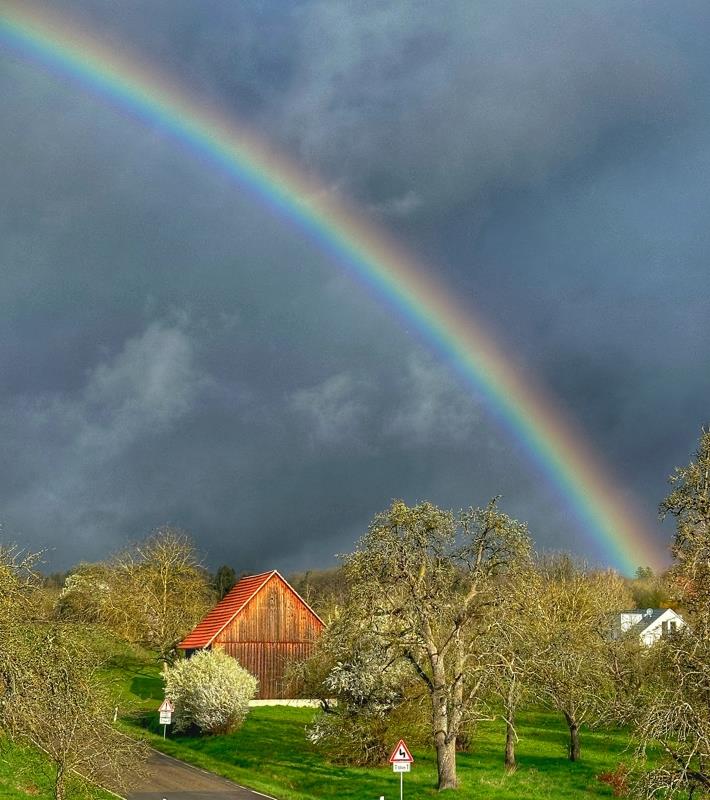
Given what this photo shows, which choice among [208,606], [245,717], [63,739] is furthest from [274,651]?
[63,739]

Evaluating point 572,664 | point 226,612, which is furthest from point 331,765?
point 226,612

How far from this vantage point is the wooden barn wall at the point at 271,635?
196 feet

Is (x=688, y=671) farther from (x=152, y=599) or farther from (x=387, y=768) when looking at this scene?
(x=152, y=599)

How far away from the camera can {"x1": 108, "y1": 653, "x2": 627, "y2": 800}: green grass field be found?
104 feet

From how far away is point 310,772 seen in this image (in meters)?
35.9

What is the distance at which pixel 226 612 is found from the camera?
2408 inches

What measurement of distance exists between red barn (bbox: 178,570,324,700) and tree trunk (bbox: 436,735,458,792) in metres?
28.4

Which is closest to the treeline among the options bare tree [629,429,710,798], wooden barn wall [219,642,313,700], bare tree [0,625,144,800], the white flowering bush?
bare tree [629,429,710,798]

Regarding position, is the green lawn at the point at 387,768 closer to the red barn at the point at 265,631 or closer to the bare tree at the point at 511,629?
the bare tree at the point at 511,629

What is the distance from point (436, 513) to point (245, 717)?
23.6 meters

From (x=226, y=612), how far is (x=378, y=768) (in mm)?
25787

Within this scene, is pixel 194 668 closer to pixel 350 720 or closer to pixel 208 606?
pixel 350 720

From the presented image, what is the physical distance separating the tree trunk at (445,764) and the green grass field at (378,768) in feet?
1.37

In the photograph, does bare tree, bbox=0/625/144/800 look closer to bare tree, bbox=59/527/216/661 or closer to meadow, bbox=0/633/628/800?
meadow, bbox=0/633/628/800
